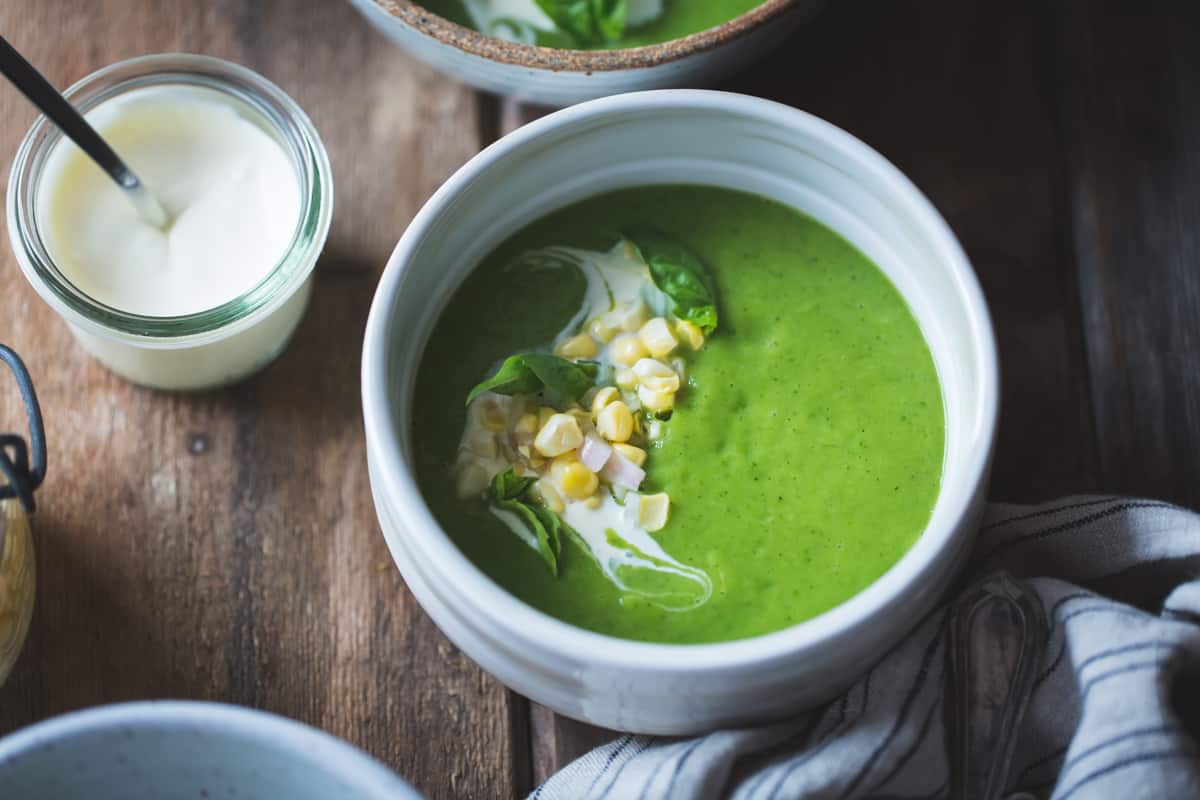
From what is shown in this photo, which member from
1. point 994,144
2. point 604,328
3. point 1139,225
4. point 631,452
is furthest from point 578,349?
point 1139,225

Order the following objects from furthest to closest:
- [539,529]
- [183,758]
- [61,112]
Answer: [61,112] < [539,529] < [183,758]

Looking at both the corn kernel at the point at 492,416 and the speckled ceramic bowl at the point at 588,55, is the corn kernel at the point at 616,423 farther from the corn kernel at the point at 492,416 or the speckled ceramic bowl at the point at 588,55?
the speckled ceramic bowl at the point at 588,55

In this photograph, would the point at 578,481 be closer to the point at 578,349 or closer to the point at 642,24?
the point at 578,349

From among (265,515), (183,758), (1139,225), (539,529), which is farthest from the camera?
(1139,225)

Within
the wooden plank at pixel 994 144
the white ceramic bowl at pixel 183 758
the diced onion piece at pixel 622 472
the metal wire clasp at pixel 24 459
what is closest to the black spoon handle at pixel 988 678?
the wooden plank at pixel 994 144

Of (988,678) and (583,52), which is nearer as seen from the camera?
(988,678)

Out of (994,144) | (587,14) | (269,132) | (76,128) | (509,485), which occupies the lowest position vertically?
(994,144)

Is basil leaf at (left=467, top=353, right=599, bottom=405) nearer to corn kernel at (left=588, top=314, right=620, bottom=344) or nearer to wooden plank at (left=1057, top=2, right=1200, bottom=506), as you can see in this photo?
corn kernel at (left=588, top=314, right=620, bottom=344)

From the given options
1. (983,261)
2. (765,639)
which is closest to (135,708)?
(765,639)
